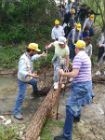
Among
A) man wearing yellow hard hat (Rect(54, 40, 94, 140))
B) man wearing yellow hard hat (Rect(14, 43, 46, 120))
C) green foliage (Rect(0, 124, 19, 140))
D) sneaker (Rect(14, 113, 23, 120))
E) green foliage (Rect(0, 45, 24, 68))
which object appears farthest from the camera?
green foliage (Rect(0, 45, 24, 68))

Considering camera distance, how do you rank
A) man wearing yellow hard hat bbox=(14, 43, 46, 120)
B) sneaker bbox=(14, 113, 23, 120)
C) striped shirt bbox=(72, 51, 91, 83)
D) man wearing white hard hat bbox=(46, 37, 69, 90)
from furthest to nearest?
man wearing white hard hat bbox=(46, 37, 69, 90) → sneaker bbox=(14, 113, 23, 120) → man wearing yellow hard hat bbox=(14, 43, 46, 120) → striped shirt bbox=(72, 51, 91, 83)

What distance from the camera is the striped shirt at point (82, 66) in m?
4.20

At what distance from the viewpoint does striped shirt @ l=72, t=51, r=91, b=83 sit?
13.8 ft

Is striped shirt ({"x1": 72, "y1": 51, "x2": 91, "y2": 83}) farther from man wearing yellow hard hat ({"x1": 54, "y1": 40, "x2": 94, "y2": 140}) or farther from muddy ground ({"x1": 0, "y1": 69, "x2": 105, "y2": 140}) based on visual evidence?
muddy ground ({"x1": 0, "y1": 69, "x2": 105, "y2": 140})

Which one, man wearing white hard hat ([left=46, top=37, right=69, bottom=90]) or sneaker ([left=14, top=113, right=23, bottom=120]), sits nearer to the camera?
sneaker ([left=14, top=113, right=23, bottom=120])

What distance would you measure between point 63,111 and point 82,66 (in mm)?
2125

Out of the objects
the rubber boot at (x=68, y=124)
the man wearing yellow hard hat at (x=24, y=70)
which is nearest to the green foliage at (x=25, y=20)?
the man wearing yellow hard hat at (x=24, y=70)

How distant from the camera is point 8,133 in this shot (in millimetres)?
4695

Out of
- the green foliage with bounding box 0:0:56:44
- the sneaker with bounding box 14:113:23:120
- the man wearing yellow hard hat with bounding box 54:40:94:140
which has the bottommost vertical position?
the sneaker with bounding box 14:113:23:120

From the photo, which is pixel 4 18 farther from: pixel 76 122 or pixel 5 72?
pixel 76 122

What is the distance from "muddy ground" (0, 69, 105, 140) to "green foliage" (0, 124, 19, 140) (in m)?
0.16

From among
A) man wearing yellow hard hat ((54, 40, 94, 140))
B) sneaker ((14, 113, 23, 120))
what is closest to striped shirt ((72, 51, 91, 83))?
man wearing yellow hard hat ((54, 40, 94, 140))

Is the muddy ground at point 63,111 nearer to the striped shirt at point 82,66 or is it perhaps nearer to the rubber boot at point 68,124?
the rubber boot at point 68,124

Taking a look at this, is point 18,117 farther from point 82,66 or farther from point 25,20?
point 25,20
